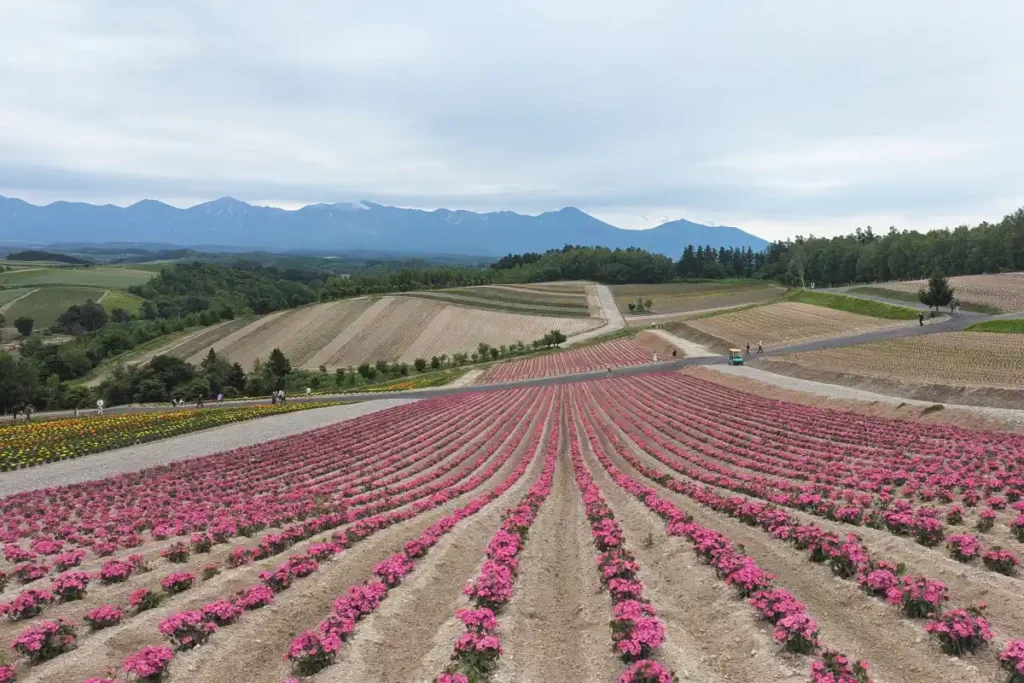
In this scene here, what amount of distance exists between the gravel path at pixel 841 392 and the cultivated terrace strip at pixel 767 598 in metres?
22.4

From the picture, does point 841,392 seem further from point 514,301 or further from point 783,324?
point 514,301

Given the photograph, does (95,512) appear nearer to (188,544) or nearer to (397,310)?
(188,544)

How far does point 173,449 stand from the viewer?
34.8 meters

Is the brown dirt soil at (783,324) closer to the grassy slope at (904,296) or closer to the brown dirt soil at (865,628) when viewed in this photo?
the grassy slope at (904,296)

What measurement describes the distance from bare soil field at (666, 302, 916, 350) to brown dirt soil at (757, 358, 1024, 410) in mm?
15548

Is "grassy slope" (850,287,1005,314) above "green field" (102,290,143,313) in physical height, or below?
above

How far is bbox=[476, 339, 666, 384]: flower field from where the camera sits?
6494cm

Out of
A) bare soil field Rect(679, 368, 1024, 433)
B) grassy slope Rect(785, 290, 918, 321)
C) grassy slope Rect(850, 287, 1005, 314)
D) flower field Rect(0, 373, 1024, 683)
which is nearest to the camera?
flower field Rect(0, 373, 1024, 683)

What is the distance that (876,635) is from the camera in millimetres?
9242

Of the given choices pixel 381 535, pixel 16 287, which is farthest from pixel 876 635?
pixel 16 287

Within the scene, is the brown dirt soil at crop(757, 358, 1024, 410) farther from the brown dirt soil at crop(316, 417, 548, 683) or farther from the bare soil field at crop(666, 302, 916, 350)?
the brown dirt soil at crop(316, 417, 548, 683)

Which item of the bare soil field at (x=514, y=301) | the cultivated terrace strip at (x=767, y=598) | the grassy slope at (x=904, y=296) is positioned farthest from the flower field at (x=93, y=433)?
the grassy slope at (x=904, y=296)

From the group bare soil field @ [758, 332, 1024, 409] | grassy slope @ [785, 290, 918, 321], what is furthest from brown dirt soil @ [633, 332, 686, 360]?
grassy slope @ [785, 290, 918, 321]

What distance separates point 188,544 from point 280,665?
813cm
